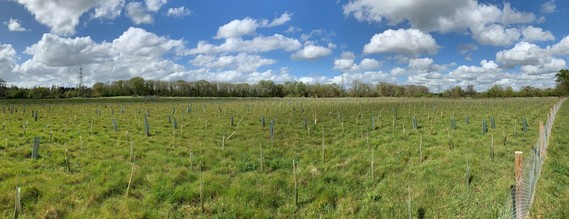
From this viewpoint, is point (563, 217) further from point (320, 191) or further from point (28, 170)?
point (28, 170)

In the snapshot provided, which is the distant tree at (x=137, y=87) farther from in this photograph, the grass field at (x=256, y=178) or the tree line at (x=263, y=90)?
the grass field at (x=256, y=178)

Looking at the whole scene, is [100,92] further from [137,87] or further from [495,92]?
[495,92]

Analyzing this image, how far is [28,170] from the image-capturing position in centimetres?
1137

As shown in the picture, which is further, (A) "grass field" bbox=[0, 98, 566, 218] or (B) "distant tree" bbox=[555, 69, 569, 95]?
(B) "distant tree" bbox=[555, 69, 569, 95]

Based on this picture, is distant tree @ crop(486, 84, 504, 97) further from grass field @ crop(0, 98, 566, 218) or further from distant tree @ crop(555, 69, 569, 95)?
grass field @ crop(0, 98, 566, 218)

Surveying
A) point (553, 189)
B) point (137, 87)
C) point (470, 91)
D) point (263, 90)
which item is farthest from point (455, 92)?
point (553, 189)

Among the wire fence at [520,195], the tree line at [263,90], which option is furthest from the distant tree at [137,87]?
the wire fence at [520,195]

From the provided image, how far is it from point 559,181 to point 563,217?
275 centimetres

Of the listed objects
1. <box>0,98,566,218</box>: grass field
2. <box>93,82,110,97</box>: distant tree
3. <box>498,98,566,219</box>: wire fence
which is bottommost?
<box>0,98,566,218</box>: grass field

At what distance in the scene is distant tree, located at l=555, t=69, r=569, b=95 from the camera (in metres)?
116

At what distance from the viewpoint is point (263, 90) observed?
156 m

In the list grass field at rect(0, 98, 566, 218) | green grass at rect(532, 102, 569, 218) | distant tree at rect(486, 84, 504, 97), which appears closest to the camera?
green grass at rect(532, 102, 569, 218)

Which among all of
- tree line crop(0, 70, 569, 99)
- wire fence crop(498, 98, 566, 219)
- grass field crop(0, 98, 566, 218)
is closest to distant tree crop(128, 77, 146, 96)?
tree line crop(0, 70, 569, 99)

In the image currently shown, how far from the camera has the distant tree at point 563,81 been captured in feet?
380
